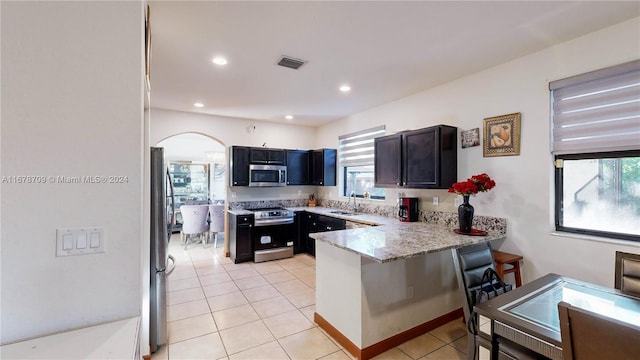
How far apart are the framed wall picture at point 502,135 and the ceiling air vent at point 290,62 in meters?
2.12

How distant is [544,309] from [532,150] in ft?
5.85

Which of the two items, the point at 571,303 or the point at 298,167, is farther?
the point at 298,167

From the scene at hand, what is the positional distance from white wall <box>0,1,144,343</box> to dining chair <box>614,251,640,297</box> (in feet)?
8.95

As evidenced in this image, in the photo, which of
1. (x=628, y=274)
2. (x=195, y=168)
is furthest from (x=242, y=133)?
(x=628, y=274)

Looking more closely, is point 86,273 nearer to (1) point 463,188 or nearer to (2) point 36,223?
(2) point 36,223

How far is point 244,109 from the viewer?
4758 mm

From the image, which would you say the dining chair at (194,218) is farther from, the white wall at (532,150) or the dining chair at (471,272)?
the dining chair at (471,272)

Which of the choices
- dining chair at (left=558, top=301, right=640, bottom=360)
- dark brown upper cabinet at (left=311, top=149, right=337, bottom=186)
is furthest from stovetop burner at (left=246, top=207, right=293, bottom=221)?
dining chair at (left=558, top=301, right=640, bottom=360)

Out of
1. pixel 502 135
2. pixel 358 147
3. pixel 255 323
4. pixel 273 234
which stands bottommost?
pixel 255 323

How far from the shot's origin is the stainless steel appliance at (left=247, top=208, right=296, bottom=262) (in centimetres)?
493

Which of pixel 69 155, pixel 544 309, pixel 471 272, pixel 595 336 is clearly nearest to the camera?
pixel 595 336

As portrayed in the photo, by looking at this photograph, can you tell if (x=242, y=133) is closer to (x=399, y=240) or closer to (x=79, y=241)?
(x=399, y=240)

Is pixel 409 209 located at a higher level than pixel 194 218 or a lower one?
higher

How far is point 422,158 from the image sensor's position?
3326 millimetres
